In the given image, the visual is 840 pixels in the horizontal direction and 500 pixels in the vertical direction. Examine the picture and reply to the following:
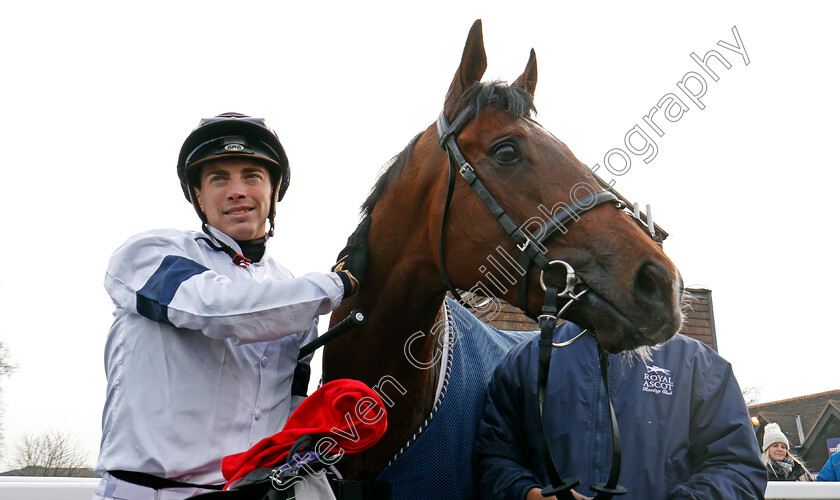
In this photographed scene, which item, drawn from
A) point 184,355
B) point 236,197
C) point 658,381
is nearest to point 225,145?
point 236,197

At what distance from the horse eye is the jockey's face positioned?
951 mm

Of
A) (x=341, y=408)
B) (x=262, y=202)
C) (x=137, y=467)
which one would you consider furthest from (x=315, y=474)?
(x=262, y=202)

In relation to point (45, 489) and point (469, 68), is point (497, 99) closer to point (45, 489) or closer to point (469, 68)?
point (469, 68)

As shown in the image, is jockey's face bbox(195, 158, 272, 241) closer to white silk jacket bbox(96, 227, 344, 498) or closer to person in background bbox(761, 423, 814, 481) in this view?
white silk jacket bbox(96, 227, 344, 498)

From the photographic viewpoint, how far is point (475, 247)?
2.21m

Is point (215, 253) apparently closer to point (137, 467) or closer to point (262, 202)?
point (262, 202)

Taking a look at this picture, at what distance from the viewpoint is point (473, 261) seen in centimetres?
221

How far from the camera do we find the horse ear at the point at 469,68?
94.0 inches

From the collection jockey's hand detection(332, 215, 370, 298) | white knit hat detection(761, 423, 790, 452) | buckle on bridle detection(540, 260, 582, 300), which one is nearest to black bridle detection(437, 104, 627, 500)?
buckle on bridle detection(540, 260, 582, 300)

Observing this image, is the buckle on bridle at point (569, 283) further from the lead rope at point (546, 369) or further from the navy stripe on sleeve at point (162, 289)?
the navy stripe on sleeve at point (162, 289)

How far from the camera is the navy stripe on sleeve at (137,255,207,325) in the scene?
69.0 inches

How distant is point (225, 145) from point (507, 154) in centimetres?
111

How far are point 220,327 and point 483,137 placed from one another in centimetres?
121

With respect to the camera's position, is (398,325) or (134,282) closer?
(134,282)
